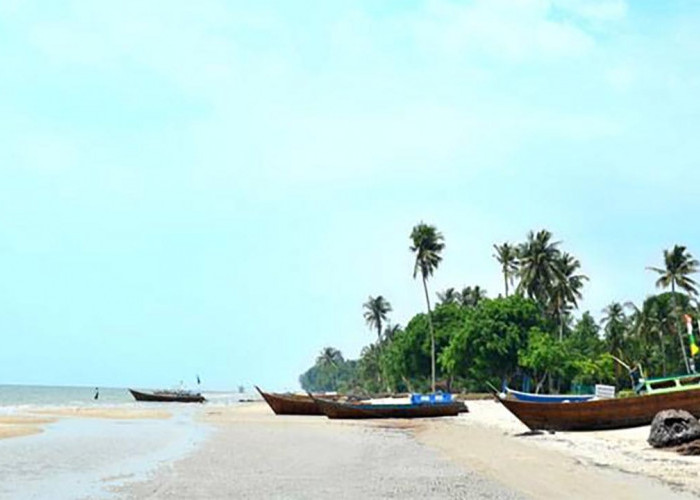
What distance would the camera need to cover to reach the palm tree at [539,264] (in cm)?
6350

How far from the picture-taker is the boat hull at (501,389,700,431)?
22031 mm

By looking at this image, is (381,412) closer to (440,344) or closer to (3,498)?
(3,498)

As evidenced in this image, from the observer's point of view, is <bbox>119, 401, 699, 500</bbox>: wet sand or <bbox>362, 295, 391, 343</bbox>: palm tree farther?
<bbox>362, 295, 391, 343</bbox>: palm tree

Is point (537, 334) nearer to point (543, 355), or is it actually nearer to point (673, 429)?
point (543, 355)

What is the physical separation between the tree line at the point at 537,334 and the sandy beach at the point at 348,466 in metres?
32.1

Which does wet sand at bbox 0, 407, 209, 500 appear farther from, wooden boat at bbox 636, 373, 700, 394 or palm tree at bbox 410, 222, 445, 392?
palm tree at bbox 410, 222, 445, 392

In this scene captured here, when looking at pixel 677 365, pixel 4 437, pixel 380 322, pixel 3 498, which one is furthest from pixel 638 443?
pixel 380 322

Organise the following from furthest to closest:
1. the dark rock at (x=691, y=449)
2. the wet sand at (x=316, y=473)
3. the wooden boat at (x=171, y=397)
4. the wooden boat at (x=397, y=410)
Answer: the wooden boat at (x=171, y=397) → the wooden boat at (x=397, y=410) → the dark rock at (x=691, y=449) → the wet sand at (x=316, y=473)

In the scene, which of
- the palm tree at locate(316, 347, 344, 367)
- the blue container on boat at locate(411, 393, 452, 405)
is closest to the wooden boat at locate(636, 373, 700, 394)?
the blue container on boat at locate(411, 393, 452, 405)

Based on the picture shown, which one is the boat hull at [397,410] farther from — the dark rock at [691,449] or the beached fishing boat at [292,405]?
the dark rock at [691,449]

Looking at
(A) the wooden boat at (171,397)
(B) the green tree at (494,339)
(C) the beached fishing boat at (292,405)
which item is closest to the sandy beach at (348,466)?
(C) the beached fishing boat at (292,405)

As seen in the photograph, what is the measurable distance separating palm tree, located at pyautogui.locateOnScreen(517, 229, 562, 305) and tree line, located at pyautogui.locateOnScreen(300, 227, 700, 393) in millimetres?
91

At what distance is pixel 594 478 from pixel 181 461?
1063 cm

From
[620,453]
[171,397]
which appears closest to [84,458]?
[620,453]
